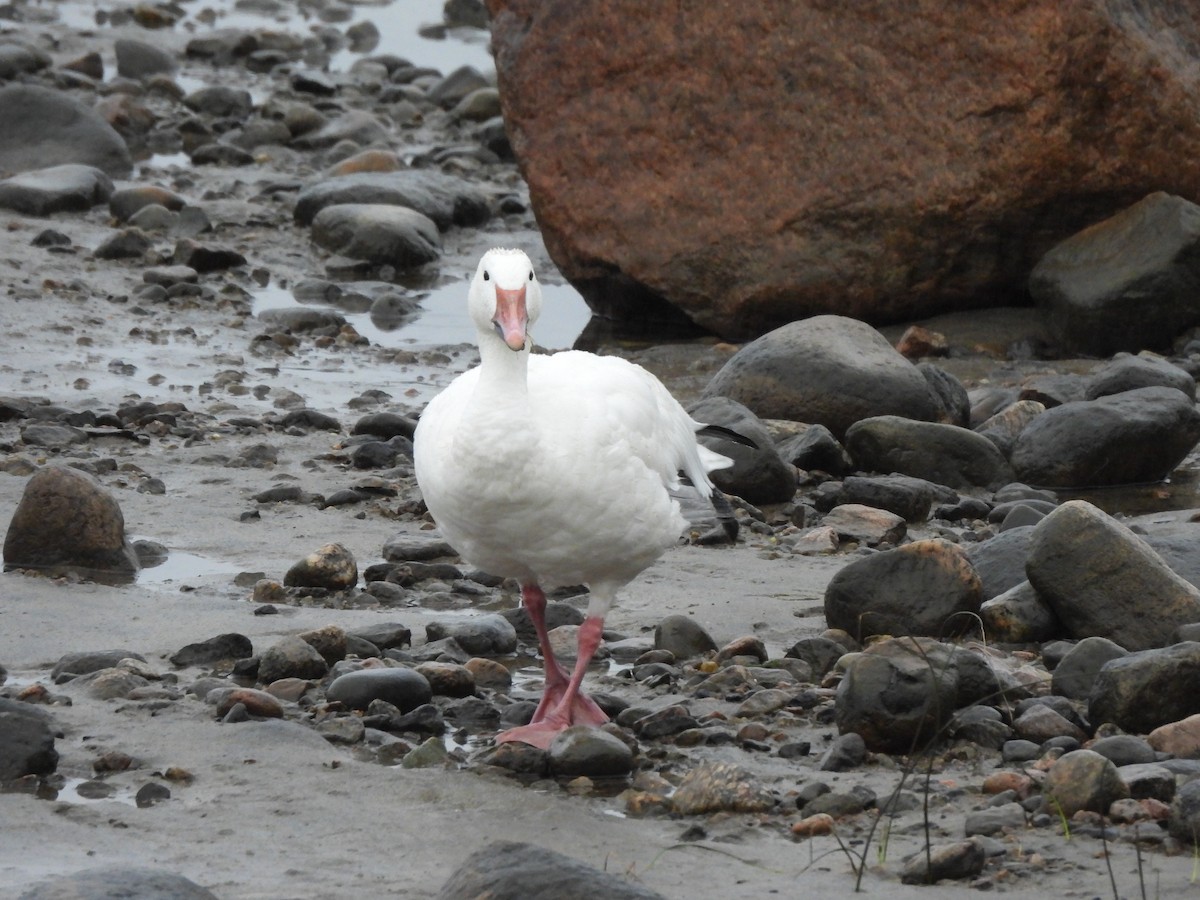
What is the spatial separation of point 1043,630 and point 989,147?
16.5 feet

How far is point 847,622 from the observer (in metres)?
6.36

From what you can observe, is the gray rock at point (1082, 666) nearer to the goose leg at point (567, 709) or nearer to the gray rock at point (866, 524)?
the goose leg at point (567, 709)

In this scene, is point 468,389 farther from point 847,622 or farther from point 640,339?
point 640,339

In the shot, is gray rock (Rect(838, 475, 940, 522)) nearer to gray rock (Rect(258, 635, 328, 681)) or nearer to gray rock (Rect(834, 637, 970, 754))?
gray rock (Rect(834, 637, 970, 754))

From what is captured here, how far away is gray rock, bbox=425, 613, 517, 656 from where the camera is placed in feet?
21.0

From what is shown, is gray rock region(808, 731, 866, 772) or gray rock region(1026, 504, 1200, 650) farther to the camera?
gray rock region(1026, 504, 1200, 650)

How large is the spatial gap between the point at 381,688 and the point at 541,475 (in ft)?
2.91

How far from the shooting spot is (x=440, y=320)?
40.2 ft

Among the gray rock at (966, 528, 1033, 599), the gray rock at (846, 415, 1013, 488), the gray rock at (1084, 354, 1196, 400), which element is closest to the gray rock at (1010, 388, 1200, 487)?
the gray rock at (846, 415, 1013, 488)

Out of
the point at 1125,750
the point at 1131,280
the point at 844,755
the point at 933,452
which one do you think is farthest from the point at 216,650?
the point at 1131,280

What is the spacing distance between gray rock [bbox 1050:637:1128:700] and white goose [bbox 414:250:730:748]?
4.41 ft

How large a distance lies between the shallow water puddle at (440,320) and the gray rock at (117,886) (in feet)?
25.5

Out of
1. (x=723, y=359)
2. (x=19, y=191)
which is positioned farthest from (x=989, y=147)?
(x=19, y=191)

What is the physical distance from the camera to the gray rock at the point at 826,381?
30.3 ft
